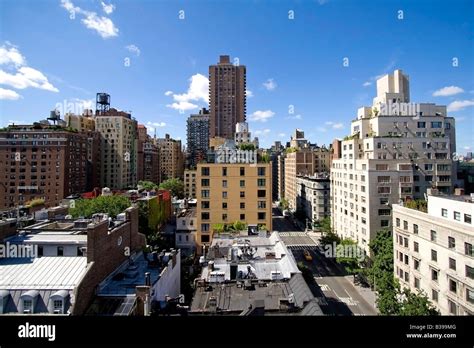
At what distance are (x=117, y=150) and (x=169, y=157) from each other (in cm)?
1432

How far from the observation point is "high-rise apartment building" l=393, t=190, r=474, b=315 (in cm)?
657

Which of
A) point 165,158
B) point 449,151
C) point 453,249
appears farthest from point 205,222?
point 165,158

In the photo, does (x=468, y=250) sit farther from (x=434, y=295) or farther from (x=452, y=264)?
(x=434, y=295)

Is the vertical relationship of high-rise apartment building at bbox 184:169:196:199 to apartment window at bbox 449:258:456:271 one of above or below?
above

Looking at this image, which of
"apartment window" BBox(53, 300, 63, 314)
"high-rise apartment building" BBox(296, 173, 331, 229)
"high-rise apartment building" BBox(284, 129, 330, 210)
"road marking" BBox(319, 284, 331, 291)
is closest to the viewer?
"apartment window" BBox(53, 300, 63, 314)

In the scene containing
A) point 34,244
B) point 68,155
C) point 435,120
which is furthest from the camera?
point 68,155

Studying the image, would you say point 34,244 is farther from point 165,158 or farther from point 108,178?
point 165,158

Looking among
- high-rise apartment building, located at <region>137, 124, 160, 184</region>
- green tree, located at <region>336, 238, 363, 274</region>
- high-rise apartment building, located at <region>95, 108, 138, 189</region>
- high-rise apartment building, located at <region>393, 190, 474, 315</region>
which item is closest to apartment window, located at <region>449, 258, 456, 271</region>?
high-rise apartment building, located at <region>393, 190, 474, 315</region>

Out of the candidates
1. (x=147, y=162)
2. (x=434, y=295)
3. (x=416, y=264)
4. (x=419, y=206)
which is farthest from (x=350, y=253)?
(x=147, y=162)

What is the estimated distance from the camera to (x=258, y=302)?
387 cm

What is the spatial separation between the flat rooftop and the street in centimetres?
534

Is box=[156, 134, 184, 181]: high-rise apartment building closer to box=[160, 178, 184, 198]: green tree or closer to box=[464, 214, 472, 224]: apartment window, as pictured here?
box=[160, 178, 184, 198]: green tree

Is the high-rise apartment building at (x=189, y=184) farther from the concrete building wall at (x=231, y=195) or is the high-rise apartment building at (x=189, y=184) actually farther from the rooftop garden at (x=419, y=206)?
the rooftop garden at (x=419, y=206)

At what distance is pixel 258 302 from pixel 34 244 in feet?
20.2
